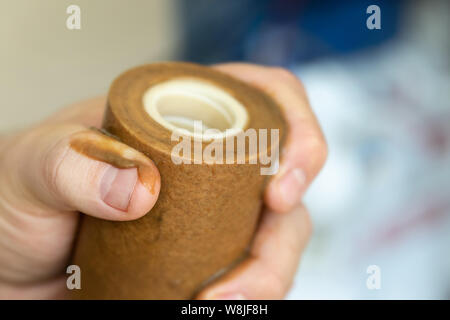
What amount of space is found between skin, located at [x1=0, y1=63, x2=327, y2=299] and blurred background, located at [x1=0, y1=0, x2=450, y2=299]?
43 centimetres

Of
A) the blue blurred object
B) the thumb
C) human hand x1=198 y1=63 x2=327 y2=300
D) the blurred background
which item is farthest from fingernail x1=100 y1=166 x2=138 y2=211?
the blue blurred object

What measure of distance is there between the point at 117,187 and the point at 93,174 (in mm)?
31

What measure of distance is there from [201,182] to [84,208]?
0.45 ft

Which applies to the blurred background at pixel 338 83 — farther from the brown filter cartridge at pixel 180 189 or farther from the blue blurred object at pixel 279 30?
the brown filter cartridge at pixel 180 189

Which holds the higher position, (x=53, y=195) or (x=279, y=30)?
(x=279, y=30)

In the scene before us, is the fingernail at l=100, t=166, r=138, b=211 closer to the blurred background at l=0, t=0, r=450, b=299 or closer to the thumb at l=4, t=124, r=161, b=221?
the thumb at l=4, t=124, r=161, b=221

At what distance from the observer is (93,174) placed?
1.67 ft

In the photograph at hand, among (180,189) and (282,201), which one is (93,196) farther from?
(282,201)

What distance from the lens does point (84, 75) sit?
51.1 inches

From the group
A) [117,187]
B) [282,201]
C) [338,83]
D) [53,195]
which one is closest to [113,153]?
[117,187]

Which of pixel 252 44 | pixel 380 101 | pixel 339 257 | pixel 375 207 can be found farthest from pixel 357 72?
pixel 339 257

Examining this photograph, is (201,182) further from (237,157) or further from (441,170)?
(441,170)

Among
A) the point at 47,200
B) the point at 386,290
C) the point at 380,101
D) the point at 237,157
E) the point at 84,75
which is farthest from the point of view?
the point at 380,101

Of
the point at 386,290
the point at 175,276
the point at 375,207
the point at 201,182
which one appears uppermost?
the point at 201,182
